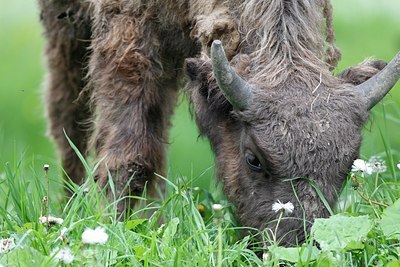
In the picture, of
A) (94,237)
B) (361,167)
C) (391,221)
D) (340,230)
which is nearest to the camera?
(94,237)

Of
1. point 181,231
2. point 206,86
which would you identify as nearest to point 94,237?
point 181,231

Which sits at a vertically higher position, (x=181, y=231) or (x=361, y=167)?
(x=361, y=167)

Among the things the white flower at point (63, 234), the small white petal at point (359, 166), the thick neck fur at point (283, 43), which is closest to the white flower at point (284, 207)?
the small white petal at point (359, 166)

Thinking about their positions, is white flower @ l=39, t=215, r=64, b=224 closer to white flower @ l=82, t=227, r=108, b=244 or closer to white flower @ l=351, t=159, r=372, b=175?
white flower @ l=82, t=227, r=108, b=244

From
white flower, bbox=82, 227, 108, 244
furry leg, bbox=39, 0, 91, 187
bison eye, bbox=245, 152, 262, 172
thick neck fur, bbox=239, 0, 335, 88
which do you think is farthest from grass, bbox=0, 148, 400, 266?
furry leg, bbox=39, 0, 91, 187

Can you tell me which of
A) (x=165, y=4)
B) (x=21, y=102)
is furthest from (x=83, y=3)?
(x=21, y=102)

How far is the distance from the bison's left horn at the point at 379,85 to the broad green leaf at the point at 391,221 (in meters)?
0.72

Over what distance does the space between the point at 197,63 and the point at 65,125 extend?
10.1 feet

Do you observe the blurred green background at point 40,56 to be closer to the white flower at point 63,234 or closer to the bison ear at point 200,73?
the bison ear at point 200,73

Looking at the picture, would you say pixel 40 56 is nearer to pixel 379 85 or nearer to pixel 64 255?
pixel 379 85

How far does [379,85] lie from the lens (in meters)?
5.73

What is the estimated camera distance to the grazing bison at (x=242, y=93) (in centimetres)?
542

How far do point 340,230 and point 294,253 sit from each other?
27 cm

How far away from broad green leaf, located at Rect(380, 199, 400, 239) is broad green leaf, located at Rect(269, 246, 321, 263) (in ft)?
1.29
